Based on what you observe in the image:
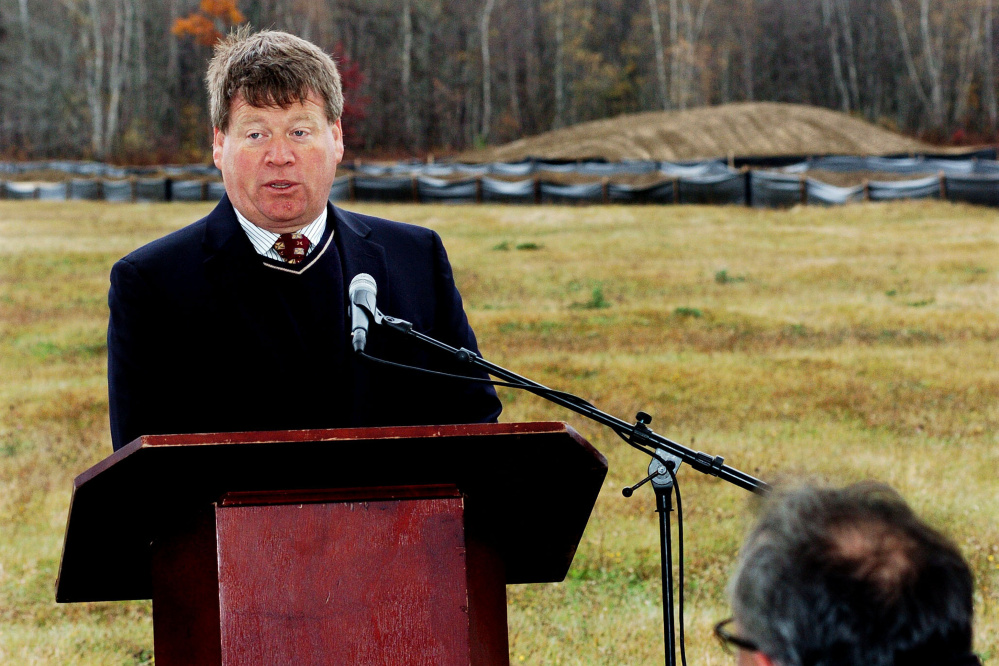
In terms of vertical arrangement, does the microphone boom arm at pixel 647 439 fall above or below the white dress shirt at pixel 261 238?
below

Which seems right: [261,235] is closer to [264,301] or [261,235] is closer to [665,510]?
[264,301]

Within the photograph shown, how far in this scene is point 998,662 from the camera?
16.3 feet

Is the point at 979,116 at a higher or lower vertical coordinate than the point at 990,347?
higher

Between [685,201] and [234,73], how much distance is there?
25.3 m

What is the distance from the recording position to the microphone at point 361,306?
94.5 inches

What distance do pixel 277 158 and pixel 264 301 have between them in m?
0.37

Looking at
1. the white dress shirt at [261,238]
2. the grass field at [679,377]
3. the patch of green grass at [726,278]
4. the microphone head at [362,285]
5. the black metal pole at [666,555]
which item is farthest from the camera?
the patch of green grass at [726,278]

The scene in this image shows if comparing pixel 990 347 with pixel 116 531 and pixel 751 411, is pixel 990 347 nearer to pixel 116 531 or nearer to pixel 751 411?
pixel 751 411

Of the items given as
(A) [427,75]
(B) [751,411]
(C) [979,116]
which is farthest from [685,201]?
(C) [979,116]

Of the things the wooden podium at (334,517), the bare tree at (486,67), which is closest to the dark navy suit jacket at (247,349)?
the wooden podium at (334,517)

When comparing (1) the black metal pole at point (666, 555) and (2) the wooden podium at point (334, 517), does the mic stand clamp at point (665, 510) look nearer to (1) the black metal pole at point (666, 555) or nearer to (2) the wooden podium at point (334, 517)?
(1) the black metal pole at point (666, 555)

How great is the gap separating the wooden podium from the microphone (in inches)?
15.7

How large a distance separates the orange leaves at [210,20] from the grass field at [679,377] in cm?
3109

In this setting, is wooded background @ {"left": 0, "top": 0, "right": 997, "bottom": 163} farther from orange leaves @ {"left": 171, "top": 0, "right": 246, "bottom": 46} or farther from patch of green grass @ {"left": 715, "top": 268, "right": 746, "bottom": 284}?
patch of green grass @ {"left": 715, "top": 268, "right": 746, "bottom": 284}
